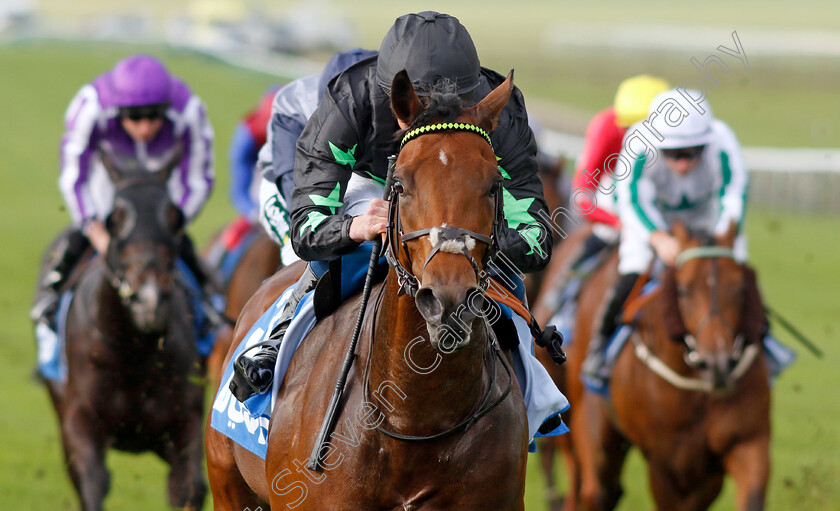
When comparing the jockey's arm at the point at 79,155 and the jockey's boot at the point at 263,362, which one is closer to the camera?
the jockey's boot at the point at 263,362

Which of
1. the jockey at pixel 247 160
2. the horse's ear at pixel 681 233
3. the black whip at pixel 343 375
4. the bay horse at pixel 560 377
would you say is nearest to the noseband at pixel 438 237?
the black whip at pixel 343 375

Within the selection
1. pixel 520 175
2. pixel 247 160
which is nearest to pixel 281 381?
pixel 520 175

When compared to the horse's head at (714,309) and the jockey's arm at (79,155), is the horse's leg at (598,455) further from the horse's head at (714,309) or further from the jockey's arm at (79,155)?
the jockey's arm at (79,155)

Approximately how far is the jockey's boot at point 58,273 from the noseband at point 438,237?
396 cm

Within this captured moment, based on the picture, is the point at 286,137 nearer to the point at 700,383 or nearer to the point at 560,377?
the point at 700,383

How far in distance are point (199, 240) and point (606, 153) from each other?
854 centimetres

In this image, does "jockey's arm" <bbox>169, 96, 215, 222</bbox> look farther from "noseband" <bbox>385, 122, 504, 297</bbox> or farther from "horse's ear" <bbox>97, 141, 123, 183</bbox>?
"noseband" <bbox>385, 122, 504, 297</bbox>

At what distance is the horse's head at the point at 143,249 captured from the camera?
18.6 feet

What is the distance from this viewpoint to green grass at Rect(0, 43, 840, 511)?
720 cm

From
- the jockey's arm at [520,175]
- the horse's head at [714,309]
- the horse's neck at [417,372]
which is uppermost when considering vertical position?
the jockey's arm at [520,175]

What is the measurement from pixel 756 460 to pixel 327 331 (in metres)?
2.95

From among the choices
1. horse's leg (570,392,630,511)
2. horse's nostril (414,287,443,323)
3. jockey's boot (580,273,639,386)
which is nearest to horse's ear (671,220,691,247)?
jockey's boot (580,273,639,386)

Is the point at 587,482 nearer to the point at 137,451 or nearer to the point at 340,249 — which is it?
the point at 137,451

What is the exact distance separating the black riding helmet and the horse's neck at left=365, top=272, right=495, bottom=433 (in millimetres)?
556
